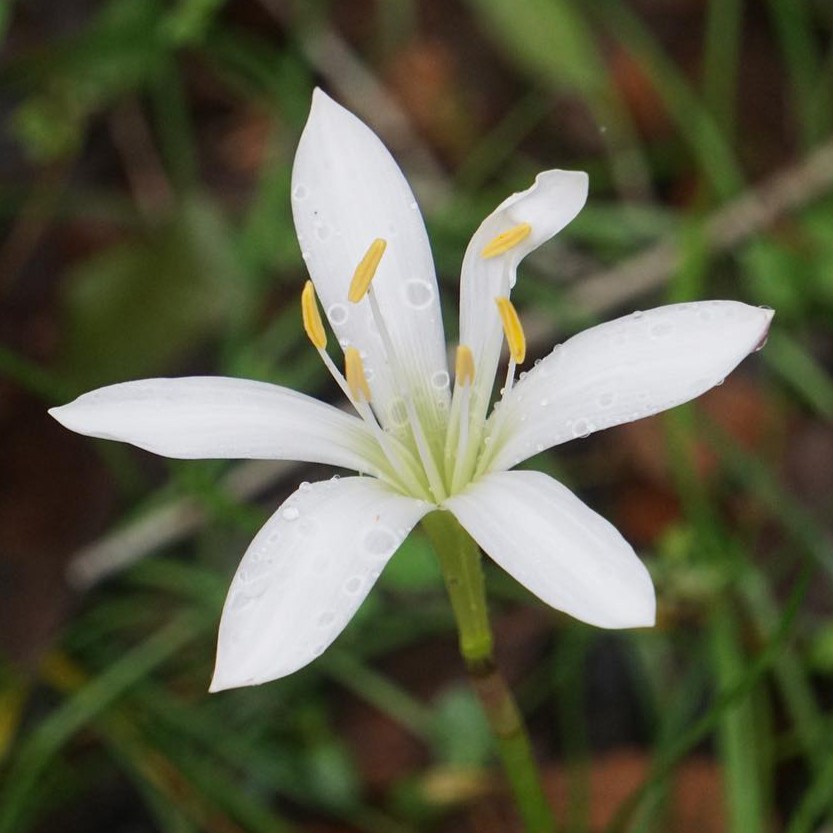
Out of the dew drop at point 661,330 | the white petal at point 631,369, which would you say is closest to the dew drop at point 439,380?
the white petal at point 631,369

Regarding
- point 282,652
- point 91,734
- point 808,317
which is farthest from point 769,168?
point 282,652

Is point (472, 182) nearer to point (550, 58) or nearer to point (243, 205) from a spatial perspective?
point (550, 58)

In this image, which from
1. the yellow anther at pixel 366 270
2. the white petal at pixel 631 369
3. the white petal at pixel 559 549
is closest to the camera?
the white petal at pixel 559 549

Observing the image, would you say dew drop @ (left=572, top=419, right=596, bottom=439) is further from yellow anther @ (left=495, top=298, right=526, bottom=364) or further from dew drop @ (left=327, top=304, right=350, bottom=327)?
dew drop @ (left=327, top=304, right=350, bottom=327)

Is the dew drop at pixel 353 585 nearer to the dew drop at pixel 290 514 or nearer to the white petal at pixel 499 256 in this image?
the dew drop at pixel 290 514

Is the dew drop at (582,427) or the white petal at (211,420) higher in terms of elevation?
the white petal at (211,420)

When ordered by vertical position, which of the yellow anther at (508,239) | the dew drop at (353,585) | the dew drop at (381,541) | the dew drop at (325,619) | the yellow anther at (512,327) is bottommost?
the dew drop at (325,619)

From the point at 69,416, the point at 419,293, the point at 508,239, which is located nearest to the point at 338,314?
the point at 419,293
